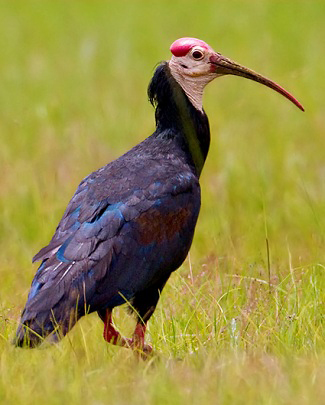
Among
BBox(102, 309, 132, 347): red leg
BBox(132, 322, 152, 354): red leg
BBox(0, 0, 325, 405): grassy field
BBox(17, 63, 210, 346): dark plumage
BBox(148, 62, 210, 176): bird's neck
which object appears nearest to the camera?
BBox(0, 0, 325, 405): grassy field

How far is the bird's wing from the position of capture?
5.74 metres

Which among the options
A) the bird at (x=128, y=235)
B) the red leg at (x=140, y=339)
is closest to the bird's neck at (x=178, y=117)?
the bird at (x=128, y=235)

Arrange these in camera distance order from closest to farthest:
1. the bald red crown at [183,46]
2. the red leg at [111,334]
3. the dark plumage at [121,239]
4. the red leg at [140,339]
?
1. the dark plumage at [121,239]
2. the red leg at [140,339]
3. the red leg at [111,334]
4. the bald red crown at [183,46]

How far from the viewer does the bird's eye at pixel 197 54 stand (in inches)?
273

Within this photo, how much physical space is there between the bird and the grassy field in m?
0.13

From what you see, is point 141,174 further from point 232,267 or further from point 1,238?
point 1,238

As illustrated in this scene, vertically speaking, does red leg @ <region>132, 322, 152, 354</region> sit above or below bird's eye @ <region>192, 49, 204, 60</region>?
below

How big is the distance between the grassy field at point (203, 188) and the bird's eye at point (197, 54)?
0.90 metres

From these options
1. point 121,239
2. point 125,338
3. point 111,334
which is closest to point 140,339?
point 125,338

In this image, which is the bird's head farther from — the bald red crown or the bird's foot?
the bird's foot

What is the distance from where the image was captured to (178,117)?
6.74 m

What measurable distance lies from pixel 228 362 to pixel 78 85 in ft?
27.8

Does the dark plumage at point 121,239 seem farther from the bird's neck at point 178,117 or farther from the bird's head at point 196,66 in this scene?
the bird's head at point 196,66

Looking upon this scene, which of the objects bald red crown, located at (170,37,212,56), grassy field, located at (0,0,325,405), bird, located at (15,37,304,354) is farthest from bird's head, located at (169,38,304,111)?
grassy field, located at (0,0,325,405)
